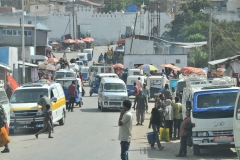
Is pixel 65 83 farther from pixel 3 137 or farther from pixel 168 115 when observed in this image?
pixel 3 137

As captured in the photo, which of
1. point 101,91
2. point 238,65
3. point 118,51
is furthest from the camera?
point 118,51

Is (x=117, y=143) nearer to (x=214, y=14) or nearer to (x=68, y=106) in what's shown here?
(x=68, y=106)

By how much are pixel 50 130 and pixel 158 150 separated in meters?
4.88

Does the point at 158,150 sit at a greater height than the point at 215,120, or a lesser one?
lesser

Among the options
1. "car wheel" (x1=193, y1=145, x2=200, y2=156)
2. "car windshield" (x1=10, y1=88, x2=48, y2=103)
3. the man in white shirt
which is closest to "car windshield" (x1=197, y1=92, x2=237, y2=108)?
"car wheel" (x1=193, y1=145, x2=200, y2=156)

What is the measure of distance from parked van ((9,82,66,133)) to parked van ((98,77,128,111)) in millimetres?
6285

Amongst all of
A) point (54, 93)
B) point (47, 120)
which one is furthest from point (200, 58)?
point (47, 120)

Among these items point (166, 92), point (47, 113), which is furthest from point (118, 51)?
point (47, 113)

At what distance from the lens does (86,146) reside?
20.0 m

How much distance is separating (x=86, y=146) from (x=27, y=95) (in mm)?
6744

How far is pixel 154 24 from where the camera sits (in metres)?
100

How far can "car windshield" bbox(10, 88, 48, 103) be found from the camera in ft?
84.0

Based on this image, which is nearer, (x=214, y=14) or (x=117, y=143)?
(x=117, y=143)

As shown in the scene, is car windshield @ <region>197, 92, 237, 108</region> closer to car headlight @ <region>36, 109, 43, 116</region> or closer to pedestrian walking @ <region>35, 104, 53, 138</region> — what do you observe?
pedestrian walking @ <region>35, 104, 53, 138</region>
